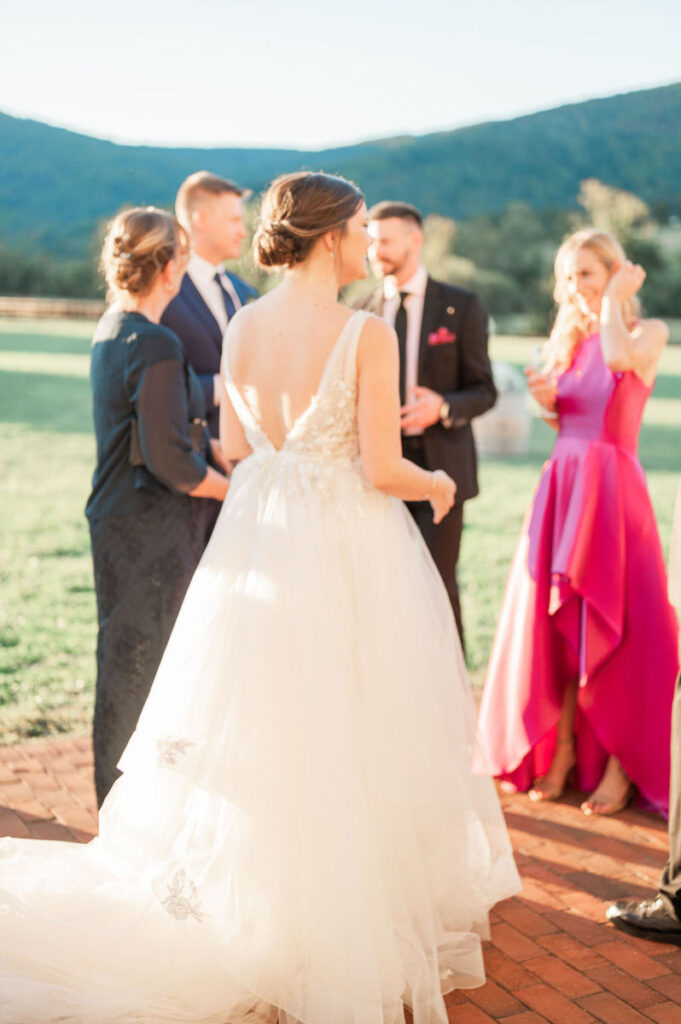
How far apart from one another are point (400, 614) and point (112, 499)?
1.18m

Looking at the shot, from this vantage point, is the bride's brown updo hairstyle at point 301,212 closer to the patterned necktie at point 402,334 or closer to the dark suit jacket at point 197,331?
the dark suit jacket at point 197,331

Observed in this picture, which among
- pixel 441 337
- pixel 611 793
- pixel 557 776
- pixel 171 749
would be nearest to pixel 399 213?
pixel 441 337

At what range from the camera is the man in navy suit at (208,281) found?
15.3ft

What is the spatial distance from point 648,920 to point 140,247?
278 cm

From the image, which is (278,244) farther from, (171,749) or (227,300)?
(227,300)

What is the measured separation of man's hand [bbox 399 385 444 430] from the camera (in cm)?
469

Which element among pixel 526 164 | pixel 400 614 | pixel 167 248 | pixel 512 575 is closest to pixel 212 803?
pixel 400 614

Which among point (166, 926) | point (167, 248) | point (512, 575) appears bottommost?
point (166, 926)

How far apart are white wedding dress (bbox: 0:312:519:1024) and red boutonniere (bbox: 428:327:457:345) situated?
6.58 feet

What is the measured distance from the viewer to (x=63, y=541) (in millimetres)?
10641

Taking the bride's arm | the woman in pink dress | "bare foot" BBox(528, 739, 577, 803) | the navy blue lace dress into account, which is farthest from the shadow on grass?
the bride's arm

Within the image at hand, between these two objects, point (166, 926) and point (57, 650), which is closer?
point (166, 926)

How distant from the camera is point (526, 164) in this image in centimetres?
6669

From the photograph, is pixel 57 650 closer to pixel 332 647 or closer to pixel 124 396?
pixel 124 396
